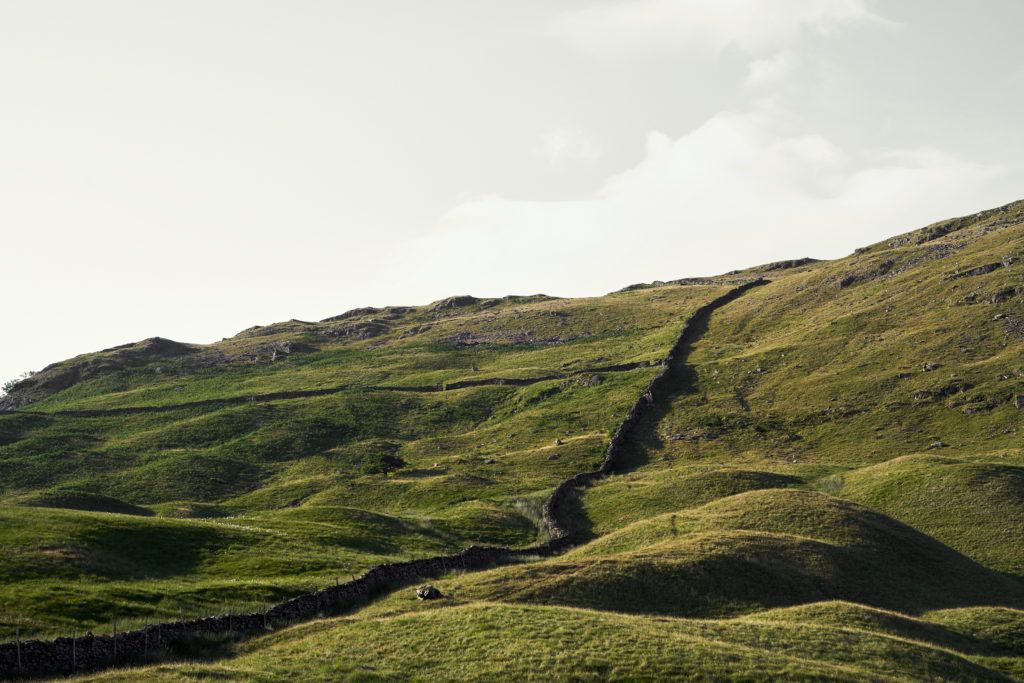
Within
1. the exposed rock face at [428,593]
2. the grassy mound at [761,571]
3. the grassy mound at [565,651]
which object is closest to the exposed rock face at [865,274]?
the grassy mound at [761,571]

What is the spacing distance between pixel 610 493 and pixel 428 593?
4628 centimetres

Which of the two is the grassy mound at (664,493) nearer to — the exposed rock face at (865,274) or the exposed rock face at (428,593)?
the exposed rock face at (428,593)

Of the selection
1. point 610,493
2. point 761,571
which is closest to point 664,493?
point 610,493

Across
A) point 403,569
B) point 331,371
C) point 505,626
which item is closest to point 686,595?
point 505,626

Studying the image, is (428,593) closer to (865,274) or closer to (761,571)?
(761,571)

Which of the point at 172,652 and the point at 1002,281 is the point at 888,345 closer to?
the point at 1002,281

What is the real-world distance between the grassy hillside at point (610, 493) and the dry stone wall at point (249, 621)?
230cm

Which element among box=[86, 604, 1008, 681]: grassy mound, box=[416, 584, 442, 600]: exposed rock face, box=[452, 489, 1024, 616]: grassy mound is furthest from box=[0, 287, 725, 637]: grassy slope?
box=[452, 489, 1024, 616]: grassy mound

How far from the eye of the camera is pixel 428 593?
163 feet

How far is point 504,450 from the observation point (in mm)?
122062

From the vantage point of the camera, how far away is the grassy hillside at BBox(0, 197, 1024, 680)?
136ft

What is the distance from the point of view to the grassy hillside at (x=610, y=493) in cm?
4150

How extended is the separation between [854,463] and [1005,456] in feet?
54.8

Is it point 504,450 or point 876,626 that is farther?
point 504,450
